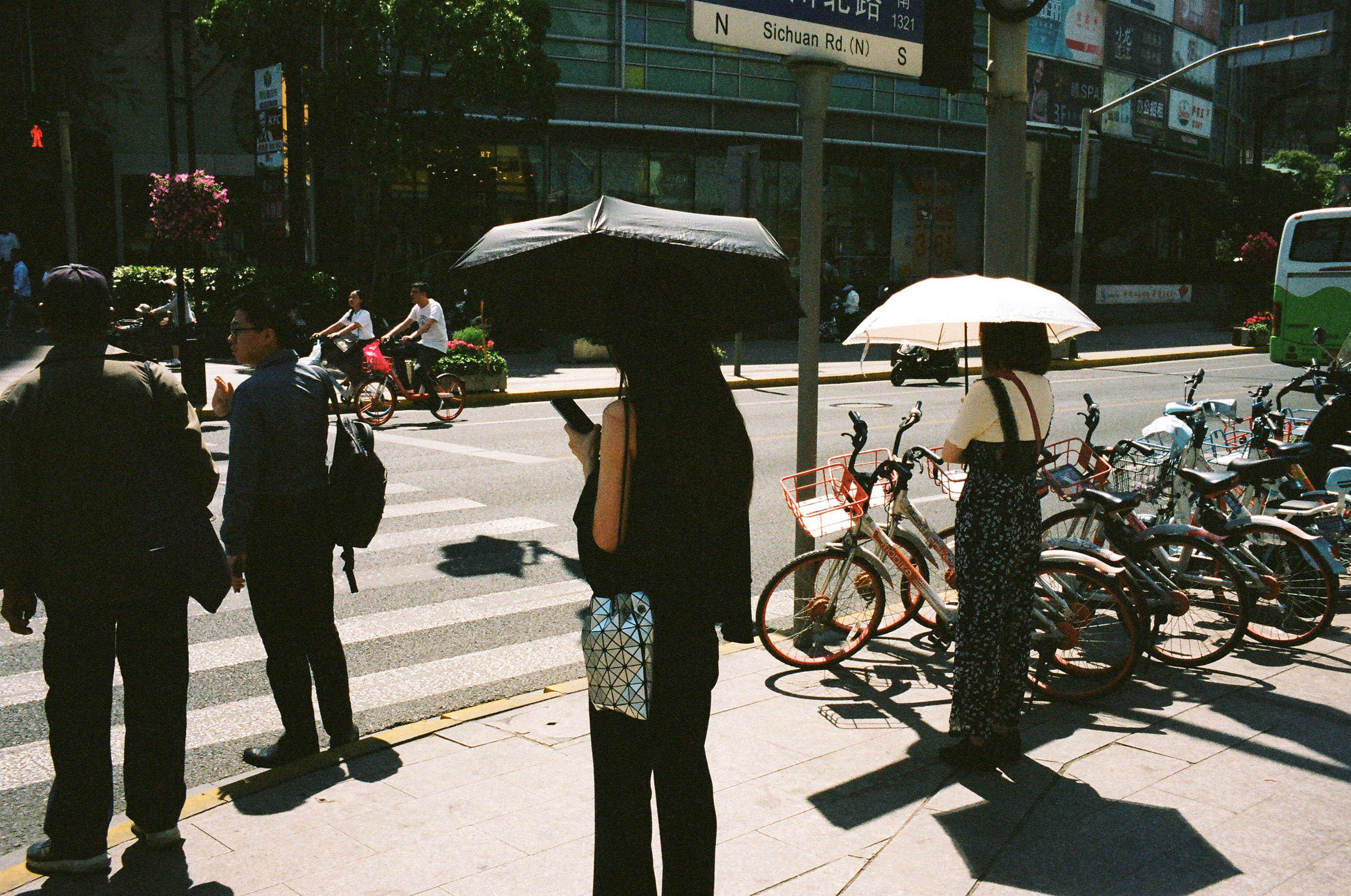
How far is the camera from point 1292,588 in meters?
6.15

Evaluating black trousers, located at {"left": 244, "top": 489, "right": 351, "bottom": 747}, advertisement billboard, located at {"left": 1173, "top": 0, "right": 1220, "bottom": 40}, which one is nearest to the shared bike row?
black trousers, located at {"left": 244, "top": 489, "right": 351, "bottom": 747}

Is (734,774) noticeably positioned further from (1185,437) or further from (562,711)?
(1185,437)

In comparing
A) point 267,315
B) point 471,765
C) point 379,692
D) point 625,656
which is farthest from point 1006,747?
point 267,315

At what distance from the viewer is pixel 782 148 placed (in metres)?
33.1

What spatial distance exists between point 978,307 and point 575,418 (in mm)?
2176

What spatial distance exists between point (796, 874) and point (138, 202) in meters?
31.5

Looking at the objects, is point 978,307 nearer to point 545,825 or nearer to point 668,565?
point 668,565

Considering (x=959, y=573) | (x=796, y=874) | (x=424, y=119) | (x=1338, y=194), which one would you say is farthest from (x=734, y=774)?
(x=1338, y=194)

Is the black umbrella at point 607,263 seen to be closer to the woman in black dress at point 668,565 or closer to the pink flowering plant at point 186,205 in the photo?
the woman in black dress at point 668,565

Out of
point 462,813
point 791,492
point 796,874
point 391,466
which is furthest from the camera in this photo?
point 391,466

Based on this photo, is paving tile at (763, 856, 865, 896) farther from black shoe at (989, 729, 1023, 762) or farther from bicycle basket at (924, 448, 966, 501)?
bicycle basket at (924, 448, 966, 501)

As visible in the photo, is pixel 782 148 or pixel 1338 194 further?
pixel 1338 194

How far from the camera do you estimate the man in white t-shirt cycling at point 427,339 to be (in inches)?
611

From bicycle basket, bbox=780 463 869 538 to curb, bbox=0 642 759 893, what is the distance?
115cm
